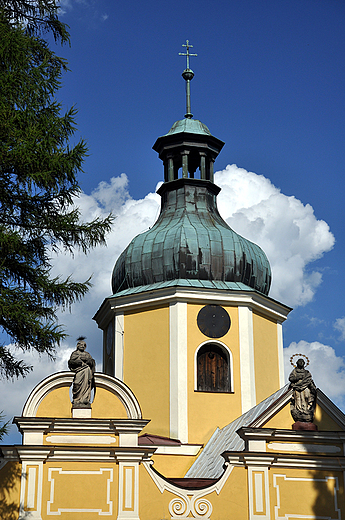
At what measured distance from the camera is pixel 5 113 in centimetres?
Answer: 1327

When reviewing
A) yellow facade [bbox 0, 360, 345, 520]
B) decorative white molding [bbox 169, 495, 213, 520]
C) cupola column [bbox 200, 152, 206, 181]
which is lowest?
decorative white molding [bbox 169, 495, 213, 520]

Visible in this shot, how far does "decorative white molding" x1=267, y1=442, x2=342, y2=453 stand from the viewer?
703 inches

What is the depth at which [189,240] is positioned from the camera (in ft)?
80.0

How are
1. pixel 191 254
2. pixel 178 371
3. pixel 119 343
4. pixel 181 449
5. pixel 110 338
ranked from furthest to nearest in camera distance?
pixel 110 338 < pixel 191 254 < pixel 119 343 < pixel 178 371 < pixel 181 449

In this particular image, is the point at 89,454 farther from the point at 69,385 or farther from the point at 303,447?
the point at 303,447

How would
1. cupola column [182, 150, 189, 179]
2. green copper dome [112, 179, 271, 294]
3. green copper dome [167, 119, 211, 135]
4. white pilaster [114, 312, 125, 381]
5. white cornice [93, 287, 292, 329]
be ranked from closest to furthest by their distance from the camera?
white cornice [93, 287, 292, 329]
white pilaster [114, 312, 125, 381]
green copper dome [112, 179, 271, 294]
cupola column [182, 150, 189, 179]
green copper dome [167, 119, 211, 135]

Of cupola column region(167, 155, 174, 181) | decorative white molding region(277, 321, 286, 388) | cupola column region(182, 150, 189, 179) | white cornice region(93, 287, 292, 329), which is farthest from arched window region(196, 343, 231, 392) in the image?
cupola column region(167, 155, 174, 181)

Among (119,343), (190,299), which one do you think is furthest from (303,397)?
A: (119,343)

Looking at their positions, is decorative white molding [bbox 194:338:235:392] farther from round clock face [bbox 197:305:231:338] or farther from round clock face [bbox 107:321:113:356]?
round clock face [bbox 107:321:113:356]

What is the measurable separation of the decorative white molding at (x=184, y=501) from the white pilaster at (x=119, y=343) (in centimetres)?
643

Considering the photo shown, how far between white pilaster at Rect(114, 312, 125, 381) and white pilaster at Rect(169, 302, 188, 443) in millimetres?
1701

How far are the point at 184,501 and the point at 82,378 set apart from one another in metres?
3.45

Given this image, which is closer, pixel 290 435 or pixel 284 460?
pixel 284 460

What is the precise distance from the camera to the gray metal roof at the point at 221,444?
18984 mm
